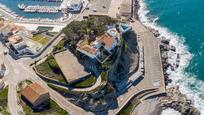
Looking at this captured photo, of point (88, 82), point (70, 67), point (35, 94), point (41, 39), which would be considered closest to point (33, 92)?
point (35, 94)

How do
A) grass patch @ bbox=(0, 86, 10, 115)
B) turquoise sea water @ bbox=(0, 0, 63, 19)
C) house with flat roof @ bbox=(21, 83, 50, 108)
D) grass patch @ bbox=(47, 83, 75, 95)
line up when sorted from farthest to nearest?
turquoise sea water @ bbox=(0, 0, 63, 19), grass patch @ bbox=(47, 83, 75, 95), house with flat roof @ bbox=(21, 83, 50, 108), grass patch @ bbox=(0, 86, 10, 115)

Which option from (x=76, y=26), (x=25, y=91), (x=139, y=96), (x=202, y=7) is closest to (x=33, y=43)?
(x=76, y=26)

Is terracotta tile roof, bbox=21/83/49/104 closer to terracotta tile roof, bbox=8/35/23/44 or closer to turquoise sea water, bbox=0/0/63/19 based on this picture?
terracotta tile roof, bbox=8/35/23/44

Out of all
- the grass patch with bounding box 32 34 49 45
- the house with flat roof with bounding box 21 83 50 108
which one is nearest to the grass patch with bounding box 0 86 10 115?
the house with flat roof with bounding box 21 83 50 108

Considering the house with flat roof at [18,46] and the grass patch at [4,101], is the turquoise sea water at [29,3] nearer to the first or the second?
the house with flat roof at [18,46]

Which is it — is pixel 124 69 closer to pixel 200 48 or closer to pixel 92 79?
pixel 92 79

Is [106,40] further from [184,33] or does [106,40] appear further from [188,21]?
[188,21]
